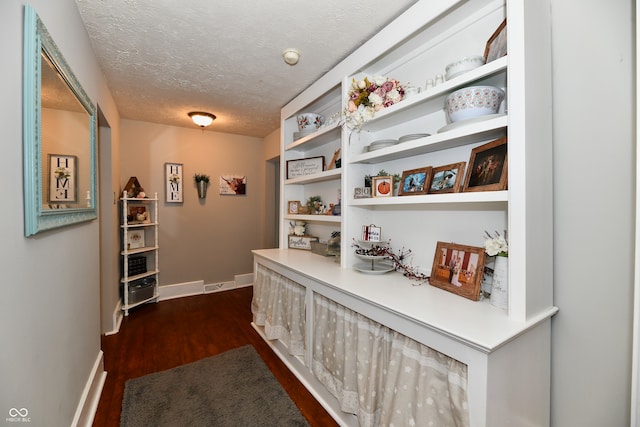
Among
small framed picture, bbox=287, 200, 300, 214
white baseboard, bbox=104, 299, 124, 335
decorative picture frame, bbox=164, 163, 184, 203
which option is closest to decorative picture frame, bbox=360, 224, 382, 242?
small framed picture, bbox=287, 200, 300, 214

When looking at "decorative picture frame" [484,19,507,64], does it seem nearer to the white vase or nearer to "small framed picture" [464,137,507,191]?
"small framed picture" [464,137,507,191]

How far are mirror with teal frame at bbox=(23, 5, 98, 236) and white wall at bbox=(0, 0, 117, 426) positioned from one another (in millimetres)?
29

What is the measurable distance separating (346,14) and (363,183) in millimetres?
1086

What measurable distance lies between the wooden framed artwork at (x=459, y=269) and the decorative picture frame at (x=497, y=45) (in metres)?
0.92

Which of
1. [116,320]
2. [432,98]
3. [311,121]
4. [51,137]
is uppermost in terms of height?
[311,121]

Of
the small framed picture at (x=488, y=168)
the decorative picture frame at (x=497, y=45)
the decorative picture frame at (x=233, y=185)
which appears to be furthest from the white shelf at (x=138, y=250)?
the decorative picture frame at (x=497, y=45)

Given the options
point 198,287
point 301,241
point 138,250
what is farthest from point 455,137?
point 198,287

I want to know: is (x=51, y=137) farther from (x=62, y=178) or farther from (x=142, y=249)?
(x=142, y=249)

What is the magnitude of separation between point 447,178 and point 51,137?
1.92 meters

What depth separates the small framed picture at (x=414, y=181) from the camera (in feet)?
5.41

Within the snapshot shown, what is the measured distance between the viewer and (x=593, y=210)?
1.13m

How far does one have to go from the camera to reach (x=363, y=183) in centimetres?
209

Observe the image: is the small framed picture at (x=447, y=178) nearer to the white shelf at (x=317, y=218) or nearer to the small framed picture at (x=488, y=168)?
the small framed picture at (x=488, y=168)

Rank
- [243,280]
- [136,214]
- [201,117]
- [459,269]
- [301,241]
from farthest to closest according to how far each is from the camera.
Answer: [243,280] < [136,214] < [201,117] < [301,241] < [459,269]
